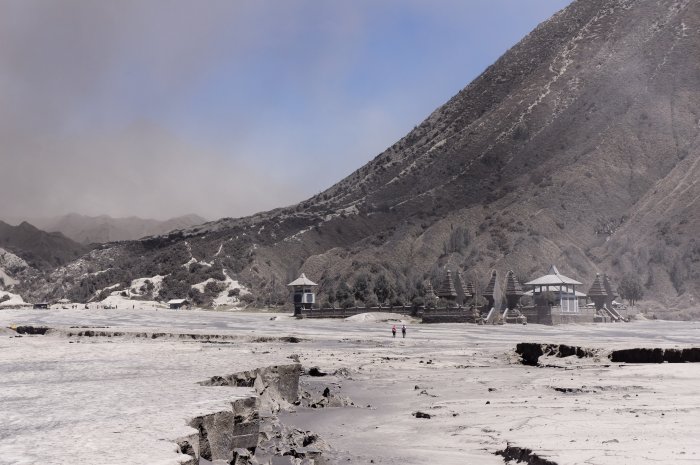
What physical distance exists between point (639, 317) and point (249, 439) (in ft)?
262

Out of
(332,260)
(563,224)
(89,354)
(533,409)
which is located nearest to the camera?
(533,409)

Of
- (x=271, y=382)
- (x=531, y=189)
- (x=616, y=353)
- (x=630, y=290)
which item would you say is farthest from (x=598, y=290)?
(x=271, y=382)

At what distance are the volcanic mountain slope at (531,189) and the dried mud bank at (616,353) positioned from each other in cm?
5845

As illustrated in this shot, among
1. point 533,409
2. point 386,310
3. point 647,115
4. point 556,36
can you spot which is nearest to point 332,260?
point 386,310

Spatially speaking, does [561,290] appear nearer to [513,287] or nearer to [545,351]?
[513,287]

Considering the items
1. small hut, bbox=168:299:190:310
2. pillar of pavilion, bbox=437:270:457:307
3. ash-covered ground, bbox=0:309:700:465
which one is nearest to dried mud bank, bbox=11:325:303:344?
ash-covered ground, bbox=0:309:700:465

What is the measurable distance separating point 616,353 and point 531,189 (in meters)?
104

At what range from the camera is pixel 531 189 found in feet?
426

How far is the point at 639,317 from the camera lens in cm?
8444

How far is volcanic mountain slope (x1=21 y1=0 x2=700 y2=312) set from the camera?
108 meters

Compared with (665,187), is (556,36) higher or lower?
higher

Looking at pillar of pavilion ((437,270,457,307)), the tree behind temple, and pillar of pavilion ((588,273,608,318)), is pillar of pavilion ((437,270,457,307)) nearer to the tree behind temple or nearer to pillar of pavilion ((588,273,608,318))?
pillar of pavilion ((588,273,608,318))

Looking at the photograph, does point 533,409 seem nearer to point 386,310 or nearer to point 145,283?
point 386,310

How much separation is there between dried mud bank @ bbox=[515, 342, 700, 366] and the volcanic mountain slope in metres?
58.4
